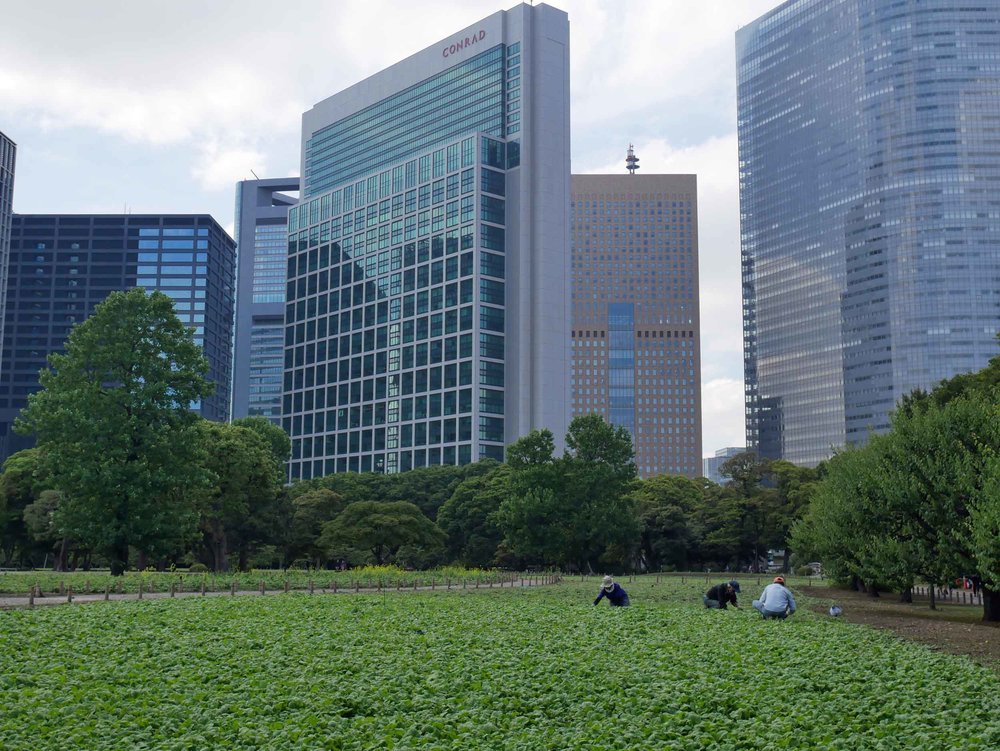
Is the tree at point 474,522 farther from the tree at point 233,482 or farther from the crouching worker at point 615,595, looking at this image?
the crouching worker at point 615,595

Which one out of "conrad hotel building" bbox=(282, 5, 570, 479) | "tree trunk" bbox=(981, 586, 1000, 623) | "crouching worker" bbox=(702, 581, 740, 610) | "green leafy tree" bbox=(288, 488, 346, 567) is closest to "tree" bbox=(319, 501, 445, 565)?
"green leafy tree" bbox=(288, 488, 346, 567)

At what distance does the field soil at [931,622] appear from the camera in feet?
87.8

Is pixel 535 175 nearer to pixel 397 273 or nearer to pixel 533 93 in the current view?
pixel 533 93

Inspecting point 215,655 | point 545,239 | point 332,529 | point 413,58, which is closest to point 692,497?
point 332,529

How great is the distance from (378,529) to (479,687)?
75804mm

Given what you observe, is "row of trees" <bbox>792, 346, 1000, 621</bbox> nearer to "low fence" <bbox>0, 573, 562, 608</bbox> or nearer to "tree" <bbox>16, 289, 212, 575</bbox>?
"low fence" <bbox>0, 573, 562, 608</bbox>

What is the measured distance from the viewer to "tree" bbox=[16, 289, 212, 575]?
190ft

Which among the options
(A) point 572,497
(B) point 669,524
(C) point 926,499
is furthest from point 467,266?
(C) point 926,499

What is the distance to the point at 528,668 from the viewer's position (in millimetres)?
21031

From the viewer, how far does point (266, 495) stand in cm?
8256

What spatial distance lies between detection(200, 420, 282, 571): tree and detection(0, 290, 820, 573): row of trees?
17 centimetres

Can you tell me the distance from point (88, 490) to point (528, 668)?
44.3 meters

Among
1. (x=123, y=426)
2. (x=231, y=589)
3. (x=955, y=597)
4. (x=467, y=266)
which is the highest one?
(x=467, y=266)

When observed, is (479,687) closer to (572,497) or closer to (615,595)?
(615,595)
